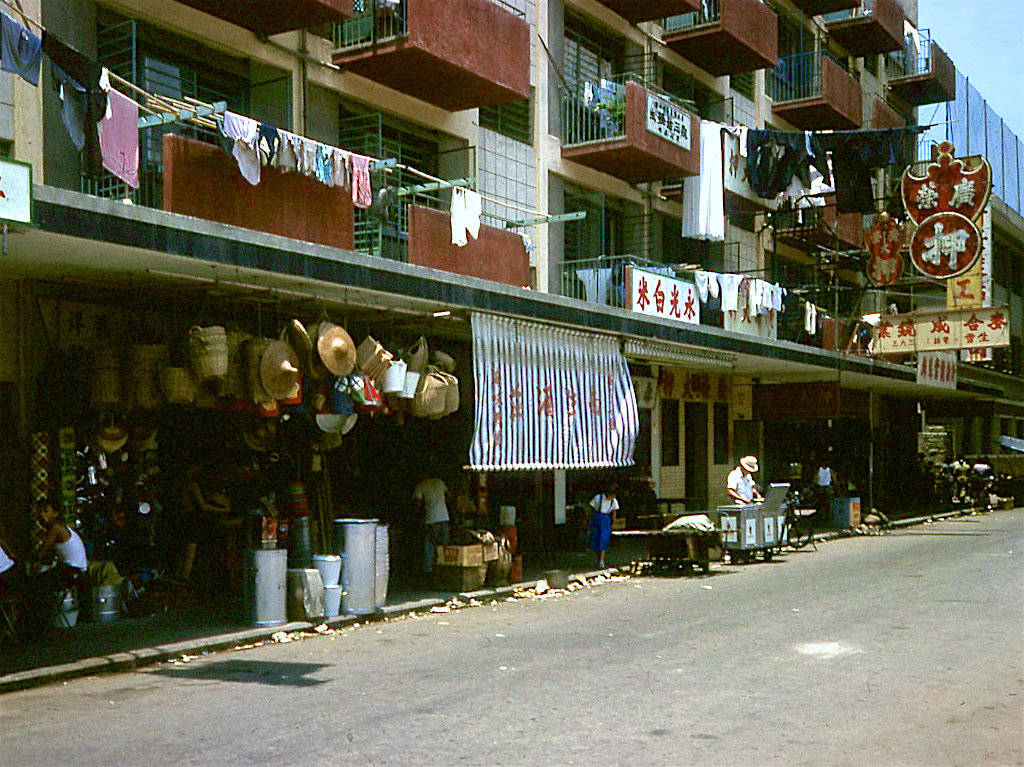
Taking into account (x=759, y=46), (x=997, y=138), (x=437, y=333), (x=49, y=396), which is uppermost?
(x=997, y=138)

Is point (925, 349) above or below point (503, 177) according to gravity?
below

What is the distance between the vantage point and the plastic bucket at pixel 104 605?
42.0ft

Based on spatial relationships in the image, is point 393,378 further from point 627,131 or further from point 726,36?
point 726,36

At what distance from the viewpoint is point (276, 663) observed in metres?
10.8

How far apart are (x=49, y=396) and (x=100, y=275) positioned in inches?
59.5

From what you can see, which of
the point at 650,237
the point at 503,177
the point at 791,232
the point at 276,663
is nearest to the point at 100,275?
the point at 276,663

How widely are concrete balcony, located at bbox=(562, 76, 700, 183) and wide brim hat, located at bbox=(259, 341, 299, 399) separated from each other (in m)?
11.4

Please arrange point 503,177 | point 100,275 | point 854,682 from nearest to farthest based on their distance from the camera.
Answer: point 854,682, point 100,275, point 503,177

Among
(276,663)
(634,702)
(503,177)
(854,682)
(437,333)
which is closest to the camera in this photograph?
(634,702)

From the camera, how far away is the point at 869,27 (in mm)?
36312

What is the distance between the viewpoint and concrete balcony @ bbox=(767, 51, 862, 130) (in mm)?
32438

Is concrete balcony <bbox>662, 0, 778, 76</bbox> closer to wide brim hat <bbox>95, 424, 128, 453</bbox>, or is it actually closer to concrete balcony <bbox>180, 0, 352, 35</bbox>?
concrete balcony <bbox>180, 0, 352, 35</bbox>

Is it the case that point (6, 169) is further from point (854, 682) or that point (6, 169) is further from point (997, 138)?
point (997, 138)

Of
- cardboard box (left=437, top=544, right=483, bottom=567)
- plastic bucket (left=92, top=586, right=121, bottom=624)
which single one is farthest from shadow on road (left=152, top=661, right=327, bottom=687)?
cardboard box (left=437, top=544, right=483, bottom=567)
